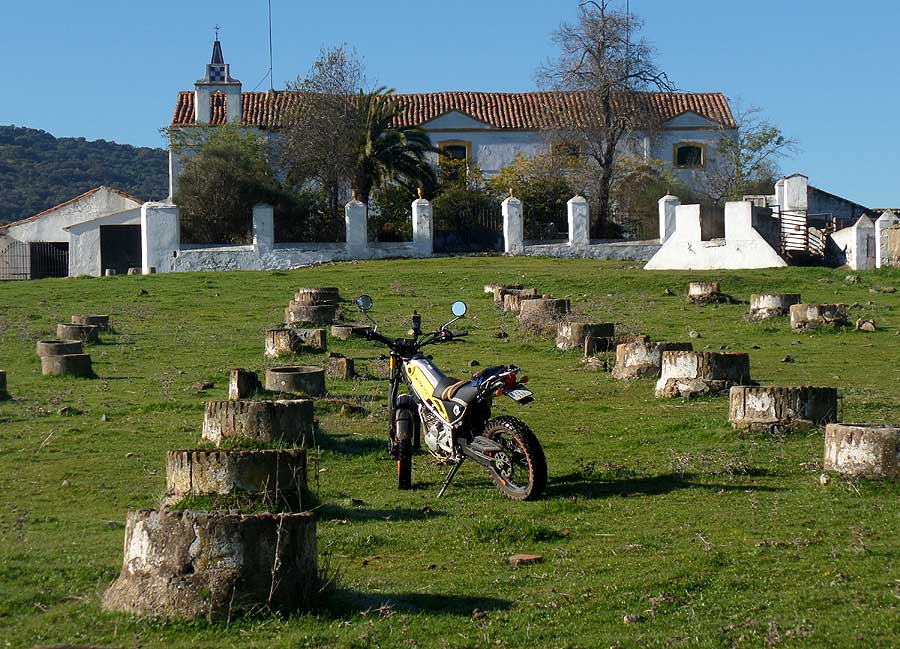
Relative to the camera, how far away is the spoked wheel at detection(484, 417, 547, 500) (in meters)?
10.0

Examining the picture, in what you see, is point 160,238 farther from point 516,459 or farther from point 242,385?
point 516,459

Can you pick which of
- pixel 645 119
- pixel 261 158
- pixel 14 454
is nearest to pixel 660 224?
pixel 645 119

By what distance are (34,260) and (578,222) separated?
71.7ft

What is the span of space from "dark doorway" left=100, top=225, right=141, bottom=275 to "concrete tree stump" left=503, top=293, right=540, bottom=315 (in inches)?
1115

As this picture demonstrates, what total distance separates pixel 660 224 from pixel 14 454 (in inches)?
1596

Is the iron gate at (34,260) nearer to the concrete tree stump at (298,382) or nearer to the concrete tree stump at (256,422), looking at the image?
the concrete tree stump at (298,382)

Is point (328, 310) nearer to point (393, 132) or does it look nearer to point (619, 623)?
point (619, 623)

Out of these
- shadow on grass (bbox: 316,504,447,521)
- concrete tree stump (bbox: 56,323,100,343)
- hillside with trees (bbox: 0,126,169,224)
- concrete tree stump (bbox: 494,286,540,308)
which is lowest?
shadow on grass (bbox: 316,504,447,521)

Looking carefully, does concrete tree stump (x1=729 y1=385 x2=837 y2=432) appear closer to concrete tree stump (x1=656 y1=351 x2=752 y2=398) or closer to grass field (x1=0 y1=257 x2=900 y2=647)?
grass field (x1=0 y1=257 x2=900 y2=647)

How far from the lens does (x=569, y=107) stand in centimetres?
6384

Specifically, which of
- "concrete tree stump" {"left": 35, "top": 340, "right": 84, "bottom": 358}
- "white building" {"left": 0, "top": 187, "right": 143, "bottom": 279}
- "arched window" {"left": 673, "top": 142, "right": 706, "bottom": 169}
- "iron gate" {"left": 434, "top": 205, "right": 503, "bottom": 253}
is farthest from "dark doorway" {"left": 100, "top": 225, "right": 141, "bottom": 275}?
"concrete tree stump" {"left": 35, "top": 340, "right": 84, "bottom": 358}

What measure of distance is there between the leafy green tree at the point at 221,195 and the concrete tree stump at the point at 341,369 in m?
32.0

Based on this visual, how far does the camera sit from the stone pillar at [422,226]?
4831 centimetres

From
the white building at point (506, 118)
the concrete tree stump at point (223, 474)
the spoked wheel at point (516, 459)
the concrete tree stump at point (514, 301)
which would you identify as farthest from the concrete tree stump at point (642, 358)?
the white building at point (506, 118)
